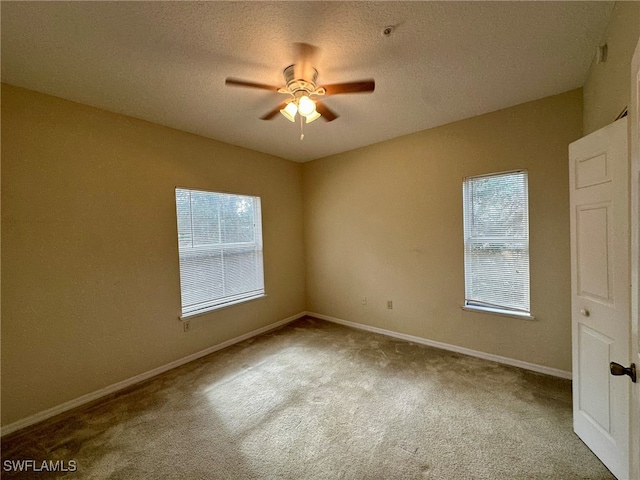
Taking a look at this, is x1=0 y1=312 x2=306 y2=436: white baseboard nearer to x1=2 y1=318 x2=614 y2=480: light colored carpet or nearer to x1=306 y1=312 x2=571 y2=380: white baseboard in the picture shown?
x1=2 y1=318 x2=614 y2=480: light colored carpet

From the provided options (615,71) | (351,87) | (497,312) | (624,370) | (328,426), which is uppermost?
(351,87)

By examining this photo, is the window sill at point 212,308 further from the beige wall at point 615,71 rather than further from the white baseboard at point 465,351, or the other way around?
the beige wall at point 615,71

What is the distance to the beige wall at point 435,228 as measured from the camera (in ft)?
7.79

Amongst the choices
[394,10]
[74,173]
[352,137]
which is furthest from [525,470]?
[74,173]

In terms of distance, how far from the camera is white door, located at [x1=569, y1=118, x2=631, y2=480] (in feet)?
4.27

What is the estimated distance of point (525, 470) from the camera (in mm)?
1485

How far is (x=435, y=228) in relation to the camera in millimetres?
3051

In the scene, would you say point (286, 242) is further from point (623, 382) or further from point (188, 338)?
point (623, 382)

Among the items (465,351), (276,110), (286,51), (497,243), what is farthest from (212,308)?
(497,243)

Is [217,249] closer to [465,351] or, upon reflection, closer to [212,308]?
[212,308]

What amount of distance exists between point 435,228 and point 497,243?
640mm

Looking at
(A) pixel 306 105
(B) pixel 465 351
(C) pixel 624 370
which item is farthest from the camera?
(B) pixel 465 351

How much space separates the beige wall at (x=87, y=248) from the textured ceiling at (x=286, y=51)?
32 cm

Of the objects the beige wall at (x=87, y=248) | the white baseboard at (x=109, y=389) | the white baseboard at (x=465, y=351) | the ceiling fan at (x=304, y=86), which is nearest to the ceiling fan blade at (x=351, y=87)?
the ceiling fan at (x=304, y=86)
